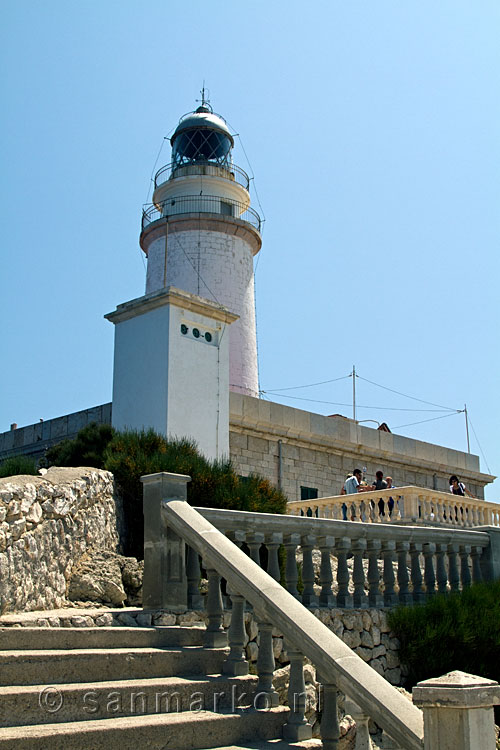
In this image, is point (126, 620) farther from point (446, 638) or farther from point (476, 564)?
point (476, 564)

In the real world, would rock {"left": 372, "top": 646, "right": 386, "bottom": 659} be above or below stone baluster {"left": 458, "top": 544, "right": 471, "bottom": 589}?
below

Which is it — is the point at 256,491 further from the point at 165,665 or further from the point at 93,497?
the point at 165,665

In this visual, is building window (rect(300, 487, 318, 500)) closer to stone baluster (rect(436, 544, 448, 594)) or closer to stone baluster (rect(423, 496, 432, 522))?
stone baluster (rect(423, 496, 432, 522))

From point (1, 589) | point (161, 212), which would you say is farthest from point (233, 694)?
point (161, 212)

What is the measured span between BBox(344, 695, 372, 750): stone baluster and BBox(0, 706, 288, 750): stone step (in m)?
0.87

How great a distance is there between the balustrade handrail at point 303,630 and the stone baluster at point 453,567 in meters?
4.63

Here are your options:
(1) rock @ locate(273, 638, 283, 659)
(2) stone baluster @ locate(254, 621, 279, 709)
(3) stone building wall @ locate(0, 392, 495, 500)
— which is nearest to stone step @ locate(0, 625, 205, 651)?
(2) stone baluster @ locate(254, 621, 279, 709)

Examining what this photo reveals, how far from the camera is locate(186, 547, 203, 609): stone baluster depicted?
292 inches

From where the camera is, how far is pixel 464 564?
426 inches

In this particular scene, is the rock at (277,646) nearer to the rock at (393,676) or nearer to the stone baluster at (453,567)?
the rock at (393,676)

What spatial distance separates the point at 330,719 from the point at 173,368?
987cm

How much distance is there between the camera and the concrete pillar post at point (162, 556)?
23.7 ft

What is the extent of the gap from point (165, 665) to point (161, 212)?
2211 centimetres

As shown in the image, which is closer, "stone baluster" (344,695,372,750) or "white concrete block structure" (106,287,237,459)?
"stone baluster" (344,695,372,750)
